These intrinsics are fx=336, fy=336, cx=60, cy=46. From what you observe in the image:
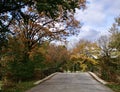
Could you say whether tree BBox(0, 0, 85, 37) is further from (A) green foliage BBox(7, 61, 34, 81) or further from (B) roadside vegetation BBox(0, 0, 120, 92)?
(A) green foliage BBox(7, 61, 34, 81)

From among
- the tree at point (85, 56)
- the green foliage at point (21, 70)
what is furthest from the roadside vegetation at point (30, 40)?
the tree at point (85, 56)

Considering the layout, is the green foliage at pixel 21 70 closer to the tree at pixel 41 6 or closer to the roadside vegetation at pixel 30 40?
the roadside vegetation at pixel 30 40

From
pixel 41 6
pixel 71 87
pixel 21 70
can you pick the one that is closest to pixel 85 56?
pixel 21 70

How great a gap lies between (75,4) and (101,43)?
58341 mm

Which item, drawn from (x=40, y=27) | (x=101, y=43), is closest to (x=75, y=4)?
(x=40, y=27)

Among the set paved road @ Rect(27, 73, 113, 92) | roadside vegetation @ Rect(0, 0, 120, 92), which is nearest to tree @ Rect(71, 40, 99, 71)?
roadside vegetation @ Rect(0, 0, 120, 92)

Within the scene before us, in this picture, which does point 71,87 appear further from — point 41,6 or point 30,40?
point 30,40

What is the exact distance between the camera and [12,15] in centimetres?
2850

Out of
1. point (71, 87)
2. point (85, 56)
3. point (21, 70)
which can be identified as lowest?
point (71, 87)

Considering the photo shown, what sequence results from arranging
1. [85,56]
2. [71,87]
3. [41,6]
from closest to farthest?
[41,6]
[71,87]
[85,56]

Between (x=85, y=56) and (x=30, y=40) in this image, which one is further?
(x=85, y=56)

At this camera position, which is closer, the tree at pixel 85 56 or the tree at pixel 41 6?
the tree at pixel 41 6

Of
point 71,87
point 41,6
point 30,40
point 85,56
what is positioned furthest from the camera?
point 85,56

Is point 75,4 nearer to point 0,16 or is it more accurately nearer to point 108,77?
point 0,16
